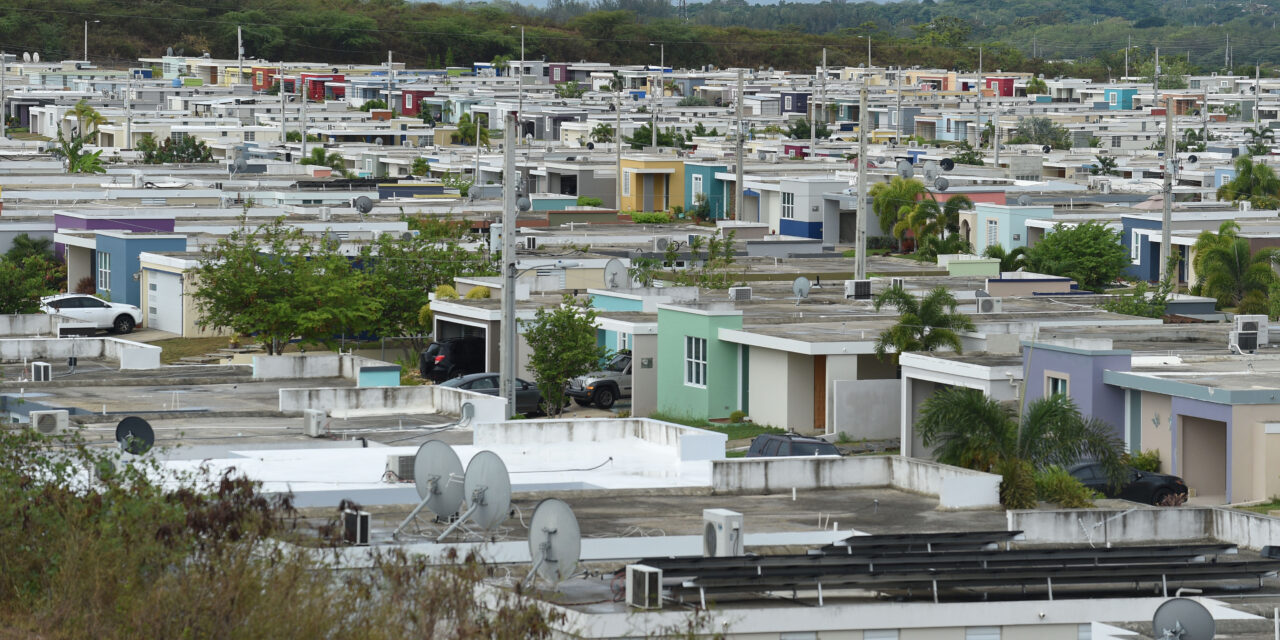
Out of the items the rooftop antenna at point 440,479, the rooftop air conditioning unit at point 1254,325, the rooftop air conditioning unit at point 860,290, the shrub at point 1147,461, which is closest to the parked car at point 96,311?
the rooftop air conditioning unit at point 860,290

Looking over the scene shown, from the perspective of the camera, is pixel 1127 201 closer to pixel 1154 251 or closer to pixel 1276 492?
pixel 1154 251

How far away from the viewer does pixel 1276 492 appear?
31.2 m

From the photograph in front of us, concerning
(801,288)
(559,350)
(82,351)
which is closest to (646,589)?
(82,351)

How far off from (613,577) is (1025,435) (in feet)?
34.0

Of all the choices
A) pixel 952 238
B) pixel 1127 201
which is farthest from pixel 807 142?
pixel 952 238

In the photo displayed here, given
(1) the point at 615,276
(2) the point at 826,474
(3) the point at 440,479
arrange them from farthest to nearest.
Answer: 1. (1) the point at 615,276
2. (2) the point at 826,474
3. (3) the point at 440,479

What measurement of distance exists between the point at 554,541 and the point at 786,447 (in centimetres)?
1425

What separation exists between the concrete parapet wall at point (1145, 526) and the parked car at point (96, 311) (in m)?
33.6

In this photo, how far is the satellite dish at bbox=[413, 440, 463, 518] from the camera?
21641 mm

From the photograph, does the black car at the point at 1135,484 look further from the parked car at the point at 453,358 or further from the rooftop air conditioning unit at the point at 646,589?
the parked car at the point at 453,358

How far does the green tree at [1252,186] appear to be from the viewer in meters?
74.1

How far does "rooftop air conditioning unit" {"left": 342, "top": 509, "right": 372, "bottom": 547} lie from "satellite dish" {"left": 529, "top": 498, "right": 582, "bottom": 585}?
1.90m

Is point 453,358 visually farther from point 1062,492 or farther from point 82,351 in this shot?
point 1062,492

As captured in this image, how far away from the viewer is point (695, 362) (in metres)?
42.2
